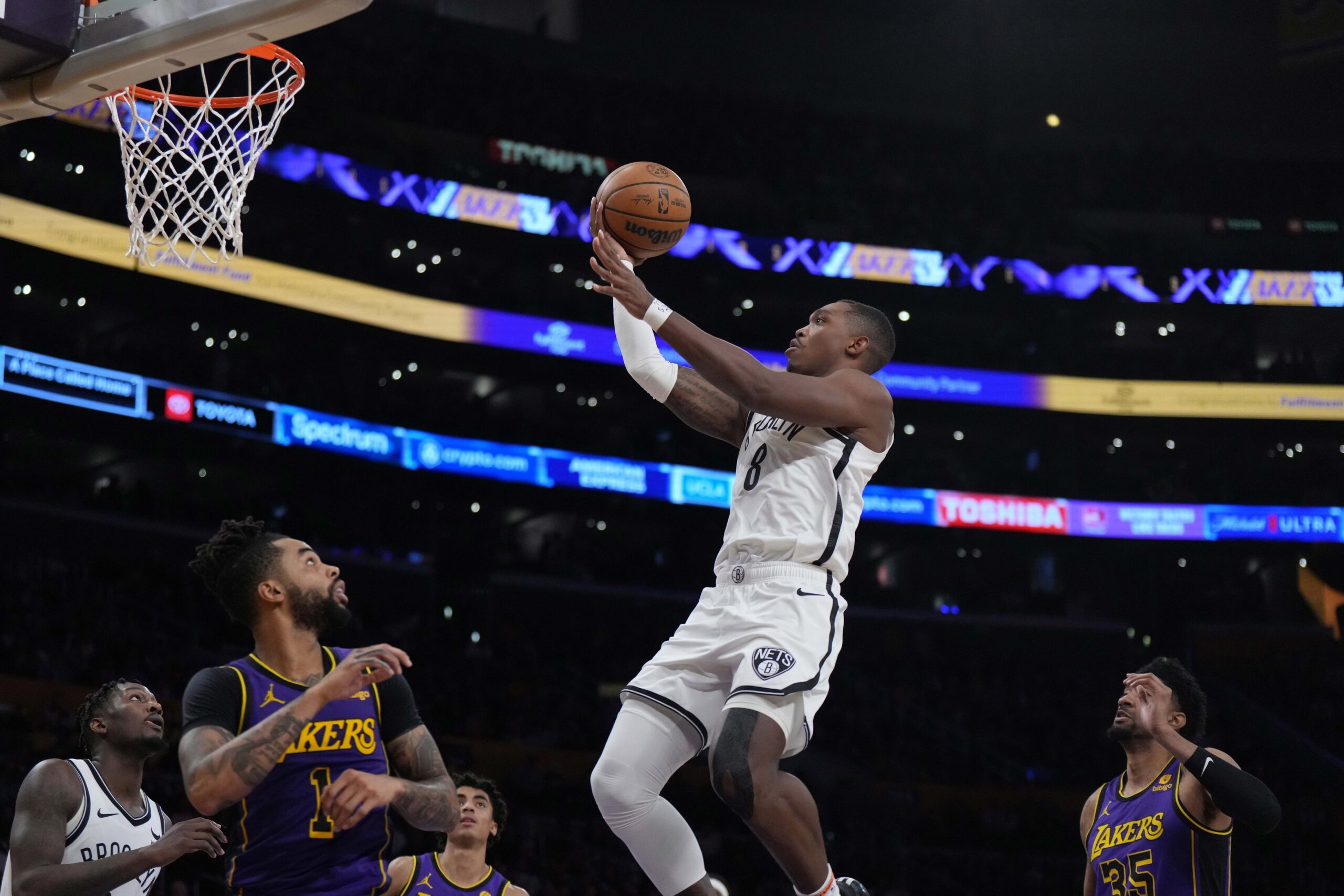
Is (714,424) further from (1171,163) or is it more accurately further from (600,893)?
(1171,163)

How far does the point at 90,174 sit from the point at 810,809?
23.6m

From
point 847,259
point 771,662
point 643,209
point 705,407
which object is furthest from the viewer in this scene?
point 847,259

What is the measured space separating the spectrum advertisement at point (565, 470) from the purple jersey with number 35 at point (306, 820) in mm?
19889

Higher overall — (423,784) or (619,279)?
(619,279)

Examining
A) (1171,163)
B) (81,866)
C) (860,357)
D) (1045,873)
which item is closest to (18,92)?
(81,866)

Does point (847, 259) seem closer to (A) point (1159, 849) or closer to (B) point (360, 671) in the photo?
(A) point (1159, 849)

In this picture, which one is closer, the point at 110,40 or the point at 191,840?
the point at 191,840

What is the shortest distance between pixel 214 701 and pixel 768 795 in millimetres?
1819

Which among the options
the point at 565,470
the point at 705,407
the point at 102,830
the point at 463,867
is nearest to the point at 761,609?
the point at 705,407

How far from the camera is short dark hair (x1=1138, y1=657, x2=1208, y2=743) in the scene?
6211mm

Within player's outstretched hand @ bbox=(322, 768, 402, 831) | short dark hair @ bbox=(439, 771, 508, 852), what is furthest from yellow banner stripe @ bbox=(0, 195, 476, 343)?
player's outstretched hand @ bbox=(322, 768, 402, 831)

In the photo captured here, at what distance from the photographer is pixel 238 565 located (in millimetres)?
4285

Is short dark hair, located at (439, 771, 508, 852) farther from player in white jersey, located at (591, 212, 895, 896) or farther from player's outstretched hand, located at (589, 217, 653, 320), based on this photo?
player's outstretched hand, located at (589, 217, 653, 320)

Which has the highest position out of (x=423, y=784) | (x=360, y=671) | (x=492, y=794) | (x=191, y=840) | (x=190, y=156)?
(x=190, y=156)
